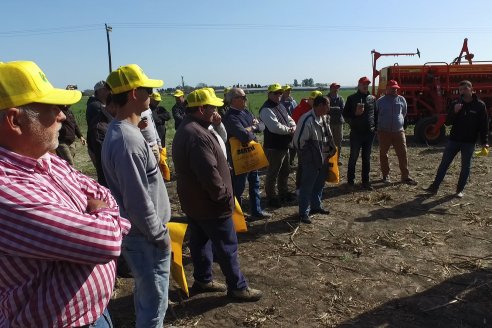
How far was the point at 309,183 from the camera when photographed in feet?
18.8

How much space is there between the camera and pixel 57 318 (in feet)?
4.90

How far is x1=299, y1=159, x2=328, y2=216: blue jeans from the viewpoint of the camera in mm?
5668

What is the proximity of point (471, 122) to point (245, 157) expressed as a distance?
152 inches

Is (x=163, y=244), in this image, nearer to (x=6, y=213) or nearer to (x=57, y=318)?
(x=57, y=318)

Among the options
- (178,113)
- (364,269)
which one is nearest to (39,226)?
(364,269)

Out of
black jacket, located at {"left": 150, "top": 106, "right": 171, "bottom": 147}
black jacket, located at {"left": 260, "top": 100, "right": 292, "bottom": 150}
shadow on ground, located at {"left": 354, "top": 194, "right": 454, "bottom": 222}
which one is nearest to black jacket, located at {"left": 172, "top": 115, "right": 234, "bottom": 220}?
black jacket, located at {"left": 260, "top": 100, "right": 292, "bottom": 150}

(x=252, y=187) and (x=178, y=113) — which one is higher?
(x=178, y=113)

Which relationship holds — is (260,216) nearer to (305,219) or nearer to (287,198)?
(305,219)

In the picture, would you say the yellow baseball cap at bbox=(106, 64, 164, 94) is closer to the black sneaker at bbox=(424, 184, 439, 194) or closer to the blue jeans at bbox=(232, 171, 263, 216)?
the blue jeans at bbox=(232, 171, 263, 216)

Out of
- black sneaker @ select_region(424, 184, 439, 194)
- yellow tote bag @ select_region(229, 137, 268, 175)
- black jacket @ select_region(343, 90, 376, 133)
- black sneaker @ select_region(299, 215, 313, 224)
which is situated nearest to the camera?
yellow tote bag @ select_region(229, 137, 268, 175)

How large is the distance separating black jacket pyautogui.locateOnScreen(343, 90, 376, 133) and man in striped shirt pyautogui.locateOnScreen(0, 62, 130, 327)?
257 inches

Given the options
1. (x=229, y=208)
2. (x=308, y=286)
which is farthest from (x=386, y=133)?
(x=229, y=208)

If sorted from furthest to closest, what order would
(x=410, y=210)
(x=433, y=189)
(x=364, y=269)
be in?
(x=433, y=189) → (x=410, y=210) → (x=364, y=269)

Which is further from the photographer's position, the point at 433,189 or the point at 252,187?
the point at 433,189
